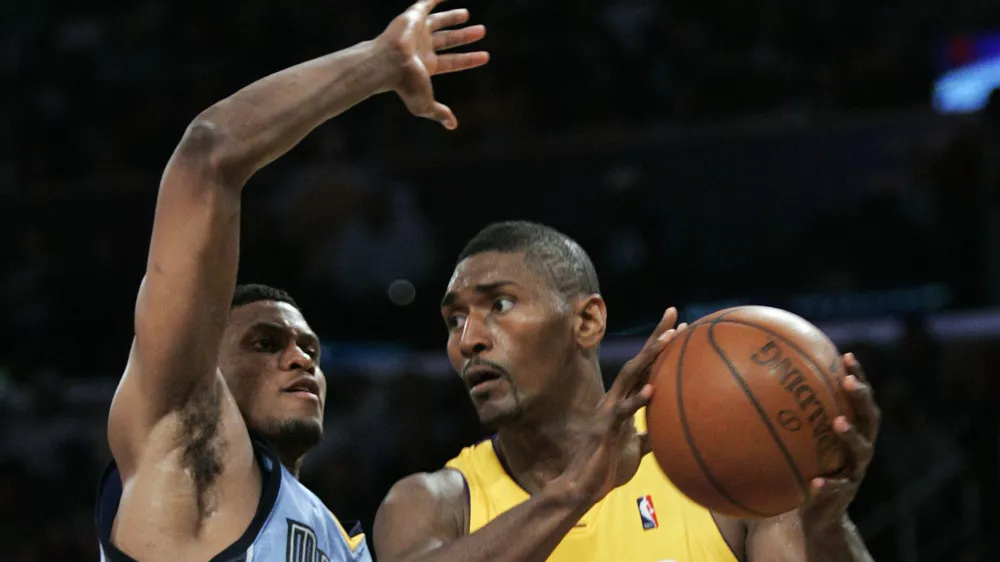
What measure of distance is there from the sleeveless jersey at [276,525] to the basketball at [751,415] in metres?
Answer: 0.95

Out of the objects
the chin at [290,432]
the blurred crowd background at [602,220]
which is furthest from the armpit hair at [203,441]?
the blurred crowd background at [602,220]

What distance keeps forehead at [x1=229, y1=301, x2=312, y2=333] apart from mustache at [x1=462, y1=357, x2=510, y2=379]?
0.63 m

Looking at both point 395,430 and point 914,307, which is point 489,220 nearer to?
point 395,430

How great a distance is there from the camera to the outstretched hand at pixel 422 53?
2.96 meters

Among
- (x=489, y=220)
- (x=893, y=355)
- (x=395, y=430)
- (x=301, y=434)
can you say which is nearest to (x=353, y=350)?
(x=395, y=430)

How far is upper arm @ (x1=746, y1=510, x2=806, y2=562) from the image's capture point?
312cm

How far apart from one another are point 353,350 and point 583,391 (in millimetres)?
4426

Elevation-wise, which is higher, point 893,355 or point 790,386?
point 790,386

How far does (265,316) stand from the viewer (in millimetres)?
3785

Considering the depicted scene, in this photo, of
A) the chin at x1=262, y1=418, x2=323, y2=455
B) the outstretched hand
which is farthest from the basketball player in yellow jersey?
the outstretched hand

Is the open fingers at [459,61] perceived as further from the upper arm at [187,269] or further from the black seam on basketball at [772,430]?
the black seam on basketball at [772,430]

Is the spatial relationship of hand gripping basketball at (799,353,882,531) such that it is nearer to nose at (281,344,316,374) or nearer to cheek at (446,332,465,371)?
cheek at (446,332,465,371)

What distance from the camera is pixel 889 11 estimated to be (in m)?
9.51

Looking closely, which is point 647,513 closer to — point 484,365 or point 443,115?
point 484,365
